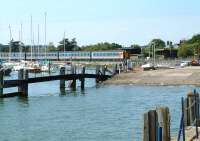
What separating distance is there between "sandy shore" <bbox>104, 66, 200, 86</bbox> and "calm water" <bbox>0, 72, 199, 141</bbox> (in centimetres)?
1444

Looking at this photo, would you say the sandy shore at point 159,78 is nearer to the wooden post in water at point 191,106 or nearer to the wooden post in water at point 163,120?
the wooden post in water at point 191,106

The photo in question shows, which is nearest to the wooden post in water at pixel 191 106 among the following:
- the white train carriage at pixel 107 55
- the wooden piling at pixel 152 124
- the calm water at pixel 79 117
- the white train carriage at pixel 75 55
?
the calm water at pixel 79 117

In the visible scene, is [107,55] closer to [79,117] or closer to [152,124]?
[79,117]

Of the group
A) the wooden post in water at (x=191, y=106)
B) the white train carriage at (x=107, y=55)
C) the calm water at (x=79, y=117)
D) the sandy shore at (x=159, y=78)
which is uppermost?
the white train carriage at (x=107, y=55)

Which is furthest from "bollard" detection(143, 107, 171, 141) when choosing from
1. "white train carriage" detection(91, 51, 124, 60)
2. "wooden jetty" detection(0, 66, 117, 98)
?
"white train carriage" detection(91, 51, 124, 60)

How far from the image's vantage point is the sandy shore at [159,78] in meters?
67.2

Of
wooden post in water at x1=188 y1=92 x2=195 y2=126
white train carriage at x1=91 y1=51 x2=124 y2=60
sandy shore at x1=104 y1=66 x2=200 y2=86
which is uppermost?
white train carriage at x1=91 y1=51 x2=124 y2=60

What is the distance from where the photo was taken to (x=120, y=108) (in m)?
39.8

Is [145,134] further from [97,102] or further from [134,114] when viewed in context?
[97,102]

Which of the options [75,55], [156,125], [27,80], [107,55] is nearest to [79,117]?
[156,125]

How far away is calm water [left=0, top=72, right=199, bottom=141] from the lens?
26859 millimetres

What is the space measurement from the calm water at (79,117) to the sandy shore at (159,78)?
1444cm

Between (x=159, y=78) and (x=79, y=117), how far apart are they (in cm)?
3721

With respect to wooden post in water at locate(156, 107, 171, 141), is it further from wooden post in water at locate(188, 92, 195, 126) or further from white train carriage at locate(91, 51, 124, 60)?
white train carriage at locate(91, 51, 124, 60)
